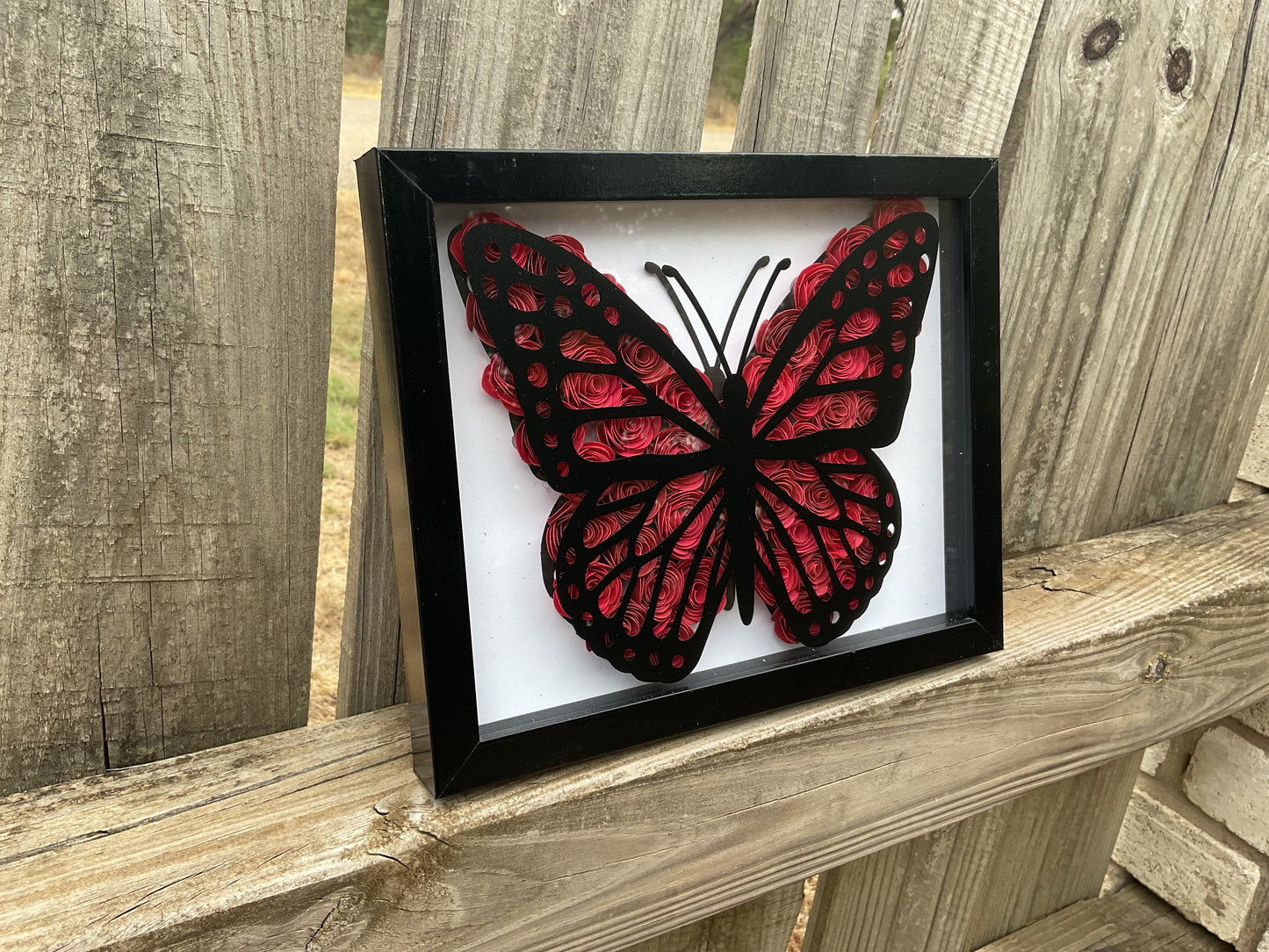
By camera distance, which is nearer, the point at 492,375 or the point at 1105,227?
the point at 492,375

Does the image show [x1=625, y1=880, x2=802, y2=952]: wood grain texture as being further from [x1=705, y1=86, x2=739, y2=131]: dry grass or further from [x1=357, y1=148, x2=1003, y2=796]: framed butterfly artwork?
[x1=705, y1=86, x2=739, y2=131]: dry grass

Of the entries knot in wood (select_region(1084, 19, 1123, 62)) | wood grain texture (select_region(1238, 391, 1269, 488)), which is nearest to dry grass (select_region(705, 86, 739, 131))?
wood grain texture (select_region(1238, 391, 1269, 488))

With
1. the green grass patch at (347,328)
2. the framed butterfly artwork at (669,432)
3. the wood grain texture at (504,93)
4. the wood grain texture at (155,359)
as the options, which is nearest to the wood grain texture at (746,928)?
the framed butterfly artwork at (669,432)

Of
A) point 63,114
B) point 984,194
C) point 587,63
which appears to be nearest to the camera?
point 63,114

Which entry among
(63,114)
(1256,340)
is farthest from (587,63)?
(1256,340)

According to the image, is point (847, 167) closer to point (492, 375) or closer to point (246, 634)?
point (492, 375)

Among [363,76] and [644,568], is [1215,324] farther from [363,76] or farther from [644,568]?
[363,76]
